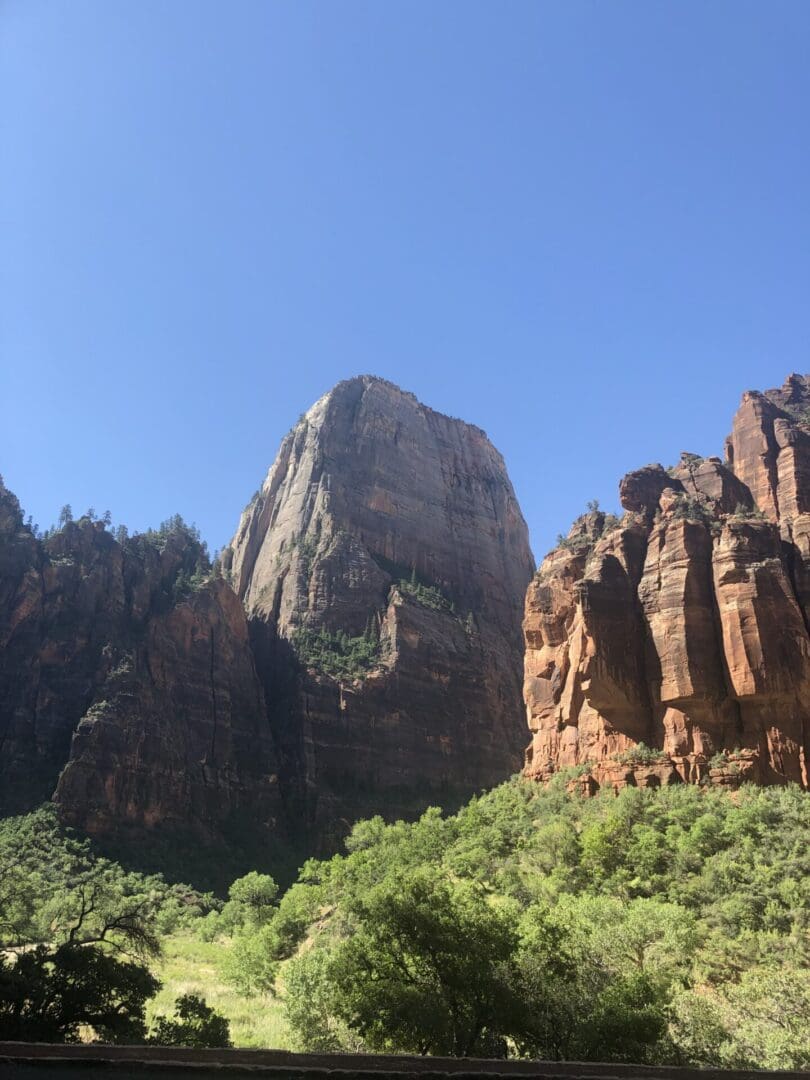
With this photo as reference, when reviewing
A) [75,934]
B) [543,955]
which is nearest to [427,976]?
[543,955]

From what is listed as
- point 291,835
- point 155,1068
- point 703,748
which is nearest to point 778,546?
point 703,748

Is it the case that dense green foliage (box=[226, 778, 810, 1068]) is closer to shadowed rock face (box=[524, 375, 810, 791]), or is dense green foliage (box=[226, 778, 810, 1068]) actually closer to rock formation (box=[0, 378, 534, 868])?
shadowed rock face (box=[524, 375, 810, 791])

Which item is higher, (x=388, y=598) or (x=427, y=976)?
(x=388, y=598)

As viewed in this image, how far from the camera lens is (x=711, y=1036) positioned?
17.9 m

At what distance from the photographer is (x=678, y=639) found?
4316 centimetres

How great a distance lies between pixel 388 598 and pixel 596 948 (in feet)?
284

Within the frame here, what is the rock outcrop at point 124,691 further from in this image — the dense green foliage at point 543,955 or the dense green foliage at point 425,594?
the dense green foliage at point 543,955

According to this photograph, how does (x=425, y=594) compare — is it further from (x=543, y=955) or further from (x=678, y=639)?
(x=543, y=955)

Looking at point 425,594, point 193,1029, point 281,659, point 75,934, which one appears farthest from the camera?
point 425,594

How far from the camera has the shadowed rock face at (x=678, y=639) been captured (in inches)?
1566

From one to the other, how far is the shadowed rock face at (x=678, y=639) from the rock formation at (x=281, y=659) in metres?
42.8

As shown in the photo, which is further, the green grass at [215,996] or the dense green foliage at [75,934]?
the green grass at [215,996]

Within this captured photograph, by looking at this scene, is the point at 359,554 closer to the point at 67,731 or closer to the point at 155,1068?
the point at 67,731

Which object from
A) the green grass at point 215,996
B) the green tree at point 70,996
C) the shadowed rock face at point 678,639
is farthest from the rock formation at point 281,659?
the green tree at point 70,996
